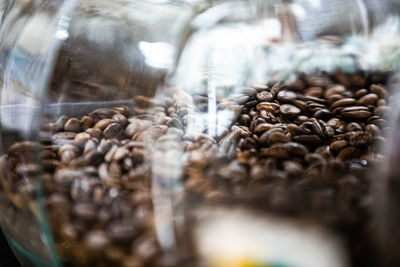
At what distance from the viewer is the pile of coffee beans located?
40 centimetres

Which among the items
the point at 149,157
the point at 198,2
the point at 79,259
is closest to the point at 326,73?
the point at 198,2

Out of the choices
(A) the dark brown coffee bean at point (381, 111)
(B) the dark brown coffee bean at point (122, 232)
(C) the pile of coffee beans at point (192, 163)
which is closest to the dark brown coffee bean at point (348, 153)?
(C) the pile of coffee beans at point (192, 163)

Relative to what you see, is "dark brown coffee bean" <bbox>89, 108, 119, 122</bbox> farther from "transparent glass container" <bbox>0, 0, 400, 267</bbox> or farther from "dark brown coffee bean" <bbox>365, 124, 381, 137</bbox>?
"dark brown coffee bean" <bbox>365, 124, 381, 137</bbox>

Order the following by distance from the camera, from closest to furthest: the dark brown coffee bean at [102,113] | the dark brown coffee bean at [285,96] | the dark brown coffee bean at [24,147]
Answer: the dark brown coffee bean at [24,147]
the dark brown coffee bean at [102,113]
the dark brown coffee bean at [285,96]

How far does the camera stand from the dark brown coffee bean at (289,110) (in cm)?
70

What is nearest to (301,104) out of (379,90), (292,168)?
(379,90)

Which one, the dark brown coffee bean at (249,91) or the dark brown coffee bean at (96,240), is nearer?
the dark brown coffee bean at (96,240)

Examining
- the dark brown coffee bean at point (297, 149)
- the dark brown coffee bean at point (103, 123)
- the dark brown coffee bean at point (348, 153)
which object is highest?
the dark brown coffee bean at point (103, 123)

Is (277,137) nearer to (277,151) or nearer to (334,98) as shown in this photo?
(277,151)

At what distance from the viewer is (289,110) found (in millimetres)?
703

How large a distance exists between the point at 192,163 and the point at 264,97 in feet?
0.96

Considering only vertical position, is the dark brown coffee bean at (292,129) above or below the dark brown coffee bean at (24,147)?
below

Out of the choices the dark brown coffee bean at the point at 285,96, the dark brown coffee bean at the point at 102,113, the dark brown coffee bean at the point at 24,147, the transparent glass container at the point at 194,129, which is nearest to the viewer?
the transparent glass container at the point at 194,129

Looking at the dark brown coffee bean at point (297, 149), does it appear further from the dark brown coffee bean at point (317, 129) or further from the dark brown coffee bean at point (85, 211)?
the dark brown coffee bean at point (85, 211)
